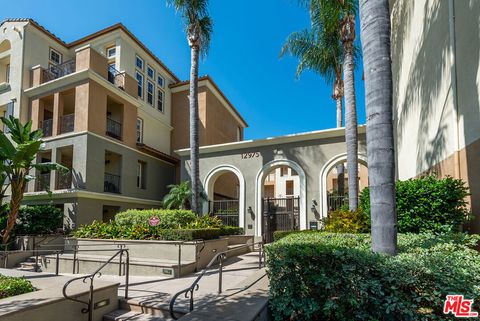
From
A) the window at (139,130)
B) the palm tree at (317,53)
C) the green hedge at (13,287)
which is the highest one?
the palm tree at (317,53)

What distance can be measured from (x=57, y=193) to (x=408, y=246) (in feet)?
58.7

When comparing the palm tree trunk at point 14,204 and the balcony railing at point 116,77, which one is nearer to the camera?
the palm tree trunk at point 14,204

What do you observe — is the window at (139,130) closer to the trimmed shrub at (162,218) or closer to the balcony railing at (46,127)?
the balcony railing at (46,127)

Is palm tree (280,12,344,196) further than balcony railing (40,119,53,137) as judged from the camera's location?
No

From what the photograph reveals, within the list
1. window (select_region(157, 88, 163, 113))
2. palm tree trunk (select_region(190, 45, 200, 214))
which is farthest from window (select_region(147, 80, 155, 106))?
palm tree trunk (select_region(190, 45, 200, 214))

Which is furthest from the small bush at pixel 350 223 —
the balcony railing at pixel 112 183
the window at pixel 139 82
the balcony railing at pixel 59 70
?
the balcony railing at pixel 59 70

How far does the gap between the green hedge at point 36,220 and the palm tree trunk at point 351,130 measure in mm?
15191

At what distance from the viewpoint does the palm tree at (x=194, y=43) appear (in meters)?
17.1

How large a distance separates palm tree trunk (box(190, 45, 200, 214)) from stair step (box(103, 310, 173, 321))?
9.93 metres

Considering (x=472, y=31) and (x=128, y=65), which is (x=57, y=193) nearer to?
(x=128, y=65)

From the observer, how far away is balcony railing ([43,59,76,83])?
2061 cm

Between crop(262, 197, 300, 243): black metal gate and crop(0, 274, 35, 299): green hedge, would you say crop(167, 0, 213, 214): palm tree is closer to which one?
crop(262, 197, 300, 243): black metal gate

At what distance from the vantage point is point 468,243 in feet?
21.9

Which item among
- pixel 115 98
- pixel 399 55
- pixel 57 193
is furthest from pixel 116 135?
pixel 399 55
